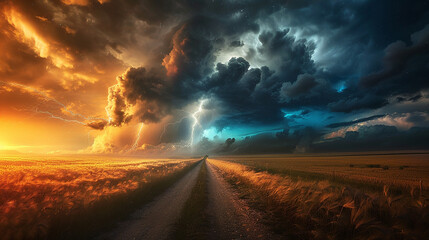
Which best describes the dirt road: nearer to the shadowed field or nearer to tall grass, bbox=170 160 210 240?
the shadowed field

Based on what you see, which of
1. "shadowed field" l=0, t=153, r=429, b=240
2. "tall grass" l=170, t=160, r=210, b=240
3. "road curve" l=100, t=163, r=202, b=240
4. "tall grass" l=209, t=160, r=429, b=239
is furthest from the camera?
"road curve" l=100, t=163, r=202, b=240

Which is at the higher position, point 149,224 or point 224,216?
point 149,224

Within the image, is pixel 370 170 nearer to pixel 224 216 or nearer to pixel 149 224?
pixel 224 216

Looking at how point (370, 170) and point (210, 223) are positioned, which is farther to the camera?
point (370, 170)

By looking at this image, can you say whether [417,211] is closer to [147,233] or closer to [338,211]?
[338,211]

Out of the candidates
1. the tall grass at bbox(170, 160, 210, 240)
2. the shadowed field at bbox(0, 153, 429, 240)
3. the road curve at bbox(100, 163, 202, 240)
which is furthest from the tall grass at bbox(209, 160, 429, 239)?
the road curve at bbox(100, 163, 202, 240)

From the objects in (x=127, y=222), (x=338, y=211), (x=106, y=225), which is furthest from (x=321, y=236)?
(x=106, y=225)

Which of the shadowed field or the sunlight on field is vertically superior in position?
the shadowed field

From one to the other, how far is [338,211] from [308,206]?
1.13 meters

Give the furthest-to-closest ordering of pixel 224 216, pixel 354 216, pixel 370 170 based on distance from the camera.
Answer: pixel 370 170 < pixel 224 216 < pixel 354 216

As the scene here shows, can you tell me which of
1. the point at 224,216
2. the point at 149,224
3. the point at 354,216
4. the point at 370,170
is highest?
the point at 354,216

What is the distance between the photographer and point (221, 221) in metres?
6.65

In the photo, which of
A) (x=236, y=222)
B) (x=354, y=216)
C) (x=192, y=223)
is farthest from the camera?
(x=236, y=222)

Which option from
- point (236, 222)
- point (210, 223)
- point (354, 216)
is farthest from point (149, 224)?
point (354, 216)
